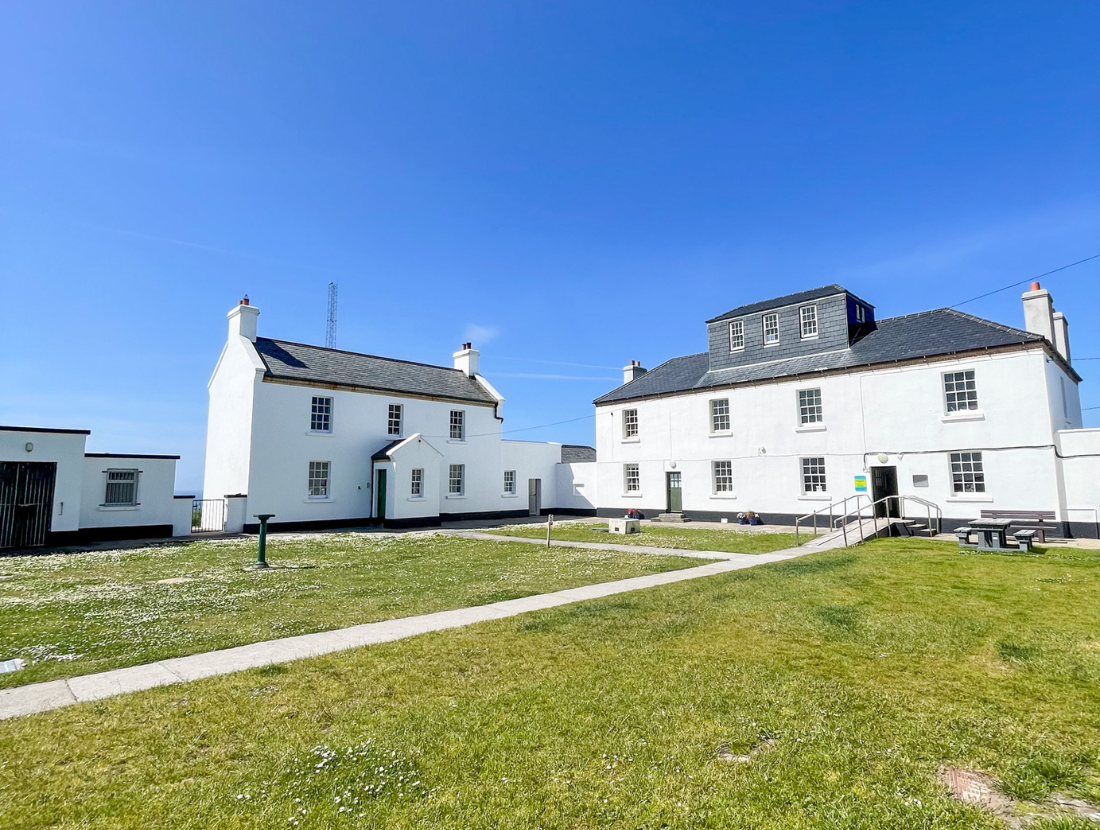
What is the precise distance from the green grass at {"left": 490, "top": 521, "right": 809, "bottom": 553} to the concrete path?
24.7ft

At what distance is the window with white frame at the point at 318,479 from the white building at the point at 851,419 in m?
15.1

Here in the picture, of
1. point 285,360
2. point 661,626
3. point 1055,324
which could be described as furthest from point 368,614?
point 1055,324

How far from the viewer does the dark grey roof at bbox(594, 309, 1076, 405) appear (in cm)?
2132

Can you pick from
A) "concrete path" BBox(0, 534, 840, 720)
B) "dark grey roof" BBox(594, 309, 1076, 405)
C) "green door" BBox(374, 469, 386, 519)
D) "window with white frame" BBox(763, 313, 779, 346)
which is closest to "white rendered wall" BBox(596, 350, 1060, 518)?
"dark grey roof" BBox(594, 309, 1076, 405)

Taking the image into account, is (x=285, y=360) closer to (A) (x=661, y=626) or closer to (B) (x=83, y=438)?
(B) (x=83, y=438)

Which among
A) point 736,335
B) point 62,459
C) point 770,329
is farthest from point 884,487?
point 62,459

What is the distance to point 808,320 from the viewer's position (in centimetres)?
2731

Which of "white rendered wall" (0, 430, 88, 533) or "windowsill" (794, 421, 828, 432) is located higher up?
"windowsill" (794, 421, 828, 432)

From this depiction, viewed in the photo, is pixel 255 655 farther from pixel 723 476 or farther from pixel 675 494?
pixel 675 494

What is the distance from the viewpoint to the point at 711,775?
3.88 metres

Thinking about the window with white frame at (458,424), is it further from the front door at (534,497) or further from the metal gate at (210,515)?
the metal gate at (210,515)

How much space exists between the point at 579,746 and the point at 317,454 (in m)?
25.6

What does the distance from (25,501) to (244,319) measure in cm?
1114

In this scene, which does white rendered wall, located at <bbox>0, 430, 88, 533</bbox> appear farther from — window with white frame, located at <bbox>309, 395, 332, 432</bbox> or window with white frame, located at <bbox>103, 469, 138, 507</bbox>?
window with white frame, located at <bbox>309, 395, 332, 432</bbox>
